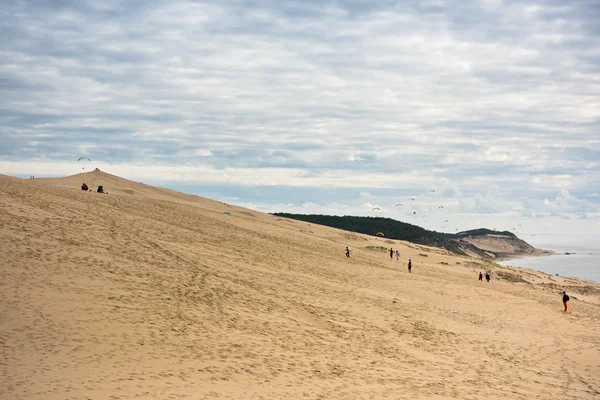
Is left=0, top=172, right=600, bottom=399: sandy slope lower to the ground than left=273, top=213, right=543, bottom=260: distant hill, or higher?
lower

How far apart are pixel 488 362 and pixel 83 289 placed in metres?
14.6

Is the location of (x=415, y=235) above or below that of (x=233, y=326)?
above

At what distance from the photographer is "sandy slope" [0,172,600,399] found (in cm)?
1309

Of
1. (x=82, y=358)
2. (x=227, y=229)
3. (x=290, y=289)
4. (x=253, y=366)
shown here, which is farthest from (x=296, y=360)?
(x=227, y=229)

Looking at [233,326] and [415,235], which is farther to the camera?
[415,235]

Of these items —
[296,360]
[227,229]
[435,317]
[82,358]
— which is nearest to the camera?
[82,358]

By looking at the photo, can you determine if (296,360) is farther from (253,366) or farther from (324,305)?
(324,305)

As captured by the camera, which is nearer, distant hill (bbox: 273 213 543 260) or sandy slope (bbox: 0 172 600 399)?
sandy slope (bbox: 0 172 600 399)

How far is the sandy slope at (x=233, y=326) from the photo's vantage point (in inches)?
515

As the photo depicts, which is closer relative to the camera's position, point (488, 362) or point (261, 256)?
point (488, 362)

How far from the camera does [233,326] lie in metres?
17.6

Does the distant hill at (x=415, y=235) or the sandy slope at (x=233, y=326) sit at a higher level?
the distant hill at (x=415, y=235)

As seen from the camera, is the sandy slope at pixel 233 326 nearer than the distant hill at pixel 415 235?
Yes

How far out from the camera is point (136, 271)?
70.9 ft
